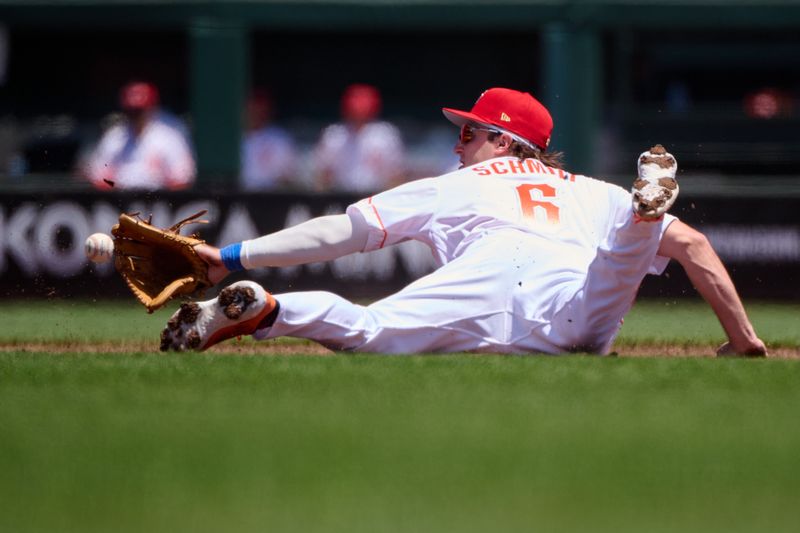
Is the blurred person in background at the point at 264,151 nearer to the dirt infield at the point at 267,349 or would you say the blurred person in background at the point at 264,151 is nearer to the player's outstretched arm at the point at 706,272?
the dirt infield at the point at 267,349

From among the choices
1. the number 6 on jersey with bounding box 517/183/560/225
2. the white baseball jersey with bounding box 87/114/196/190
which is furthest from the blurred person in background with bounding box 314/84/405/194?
the number 6 on jersey with bounding box 517/183/560/225

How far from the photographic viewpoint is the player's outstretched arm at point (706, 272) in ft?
19.6

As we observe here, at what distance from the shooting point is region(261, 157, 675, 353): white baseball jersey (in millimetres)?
6000

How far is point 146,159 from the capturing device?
11562mm

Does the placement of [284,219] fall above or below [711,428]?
below

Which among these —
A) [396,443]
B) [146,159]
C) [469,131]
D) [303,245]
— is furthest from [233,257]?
[146,159]

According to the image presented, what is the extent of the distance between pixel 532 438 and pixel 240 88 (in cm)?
935

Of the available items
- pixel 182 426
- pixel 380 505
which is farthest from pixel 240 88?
pixel 380 505

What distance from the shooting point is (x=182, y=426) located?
4.41 m

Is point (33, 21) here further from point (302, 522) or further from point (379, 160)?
point (302, 522)

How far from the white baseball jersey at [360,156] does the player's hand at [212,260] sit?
6.03 m

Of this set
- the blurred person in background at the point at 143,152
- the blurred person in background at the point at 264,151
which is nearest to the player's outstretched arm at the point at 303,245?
the blurred person in background at the point at 143,152

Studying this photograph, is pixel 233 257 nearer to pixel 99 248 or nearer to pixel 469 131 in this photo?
pixel 99 248

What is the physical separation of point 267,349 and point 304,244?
1.02 metres
